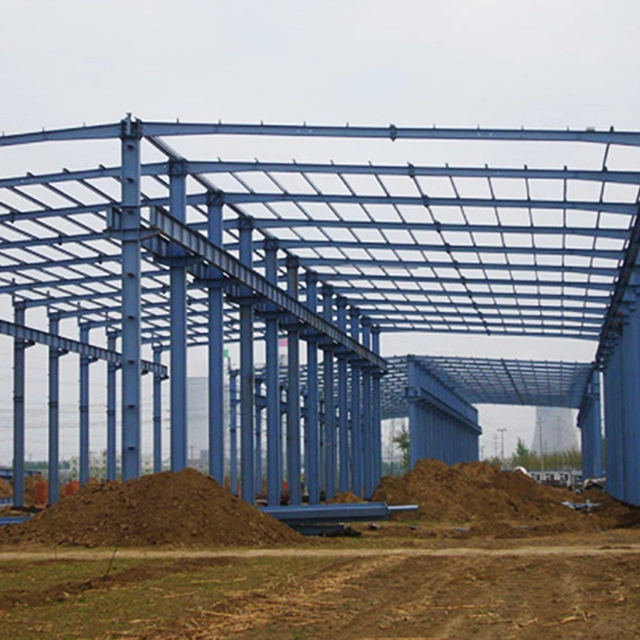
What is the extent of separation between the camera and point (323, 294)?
4928 cm

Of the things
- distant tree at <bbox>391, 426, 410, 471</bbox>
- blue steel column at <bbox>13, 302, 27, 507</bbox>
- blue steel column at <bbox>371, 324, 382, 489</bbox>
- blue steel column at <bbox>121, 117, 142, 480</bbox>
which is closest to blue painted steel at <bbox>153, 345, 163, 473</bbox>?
blue steel column at <bbox>371, 324, 382, 489</bbox>

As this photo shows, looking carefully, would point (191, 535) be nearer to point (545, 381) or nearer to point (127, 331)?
point (127, 331)

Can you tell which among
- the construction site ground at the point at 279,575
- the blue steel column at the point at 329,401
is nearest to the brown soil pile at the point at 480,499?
the construction site ground at the point at 279,575

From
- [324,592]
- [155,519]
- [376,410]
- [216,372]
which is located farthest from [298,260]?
[324,592]

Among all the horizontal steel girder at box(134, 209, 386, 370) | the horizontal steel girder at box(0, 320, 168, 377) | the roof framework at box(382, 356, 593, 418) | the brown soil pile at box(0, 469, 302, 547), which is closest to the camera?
the brown soil pile at box(0, 469, 302, 547)

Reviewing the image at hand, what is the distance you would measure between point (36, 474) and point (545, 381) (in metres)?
38.8

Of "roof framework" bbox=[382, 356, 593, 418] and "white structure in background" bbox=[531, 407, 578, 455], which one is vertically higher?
"roof framework" bbox=[382, 356, 593, 418]

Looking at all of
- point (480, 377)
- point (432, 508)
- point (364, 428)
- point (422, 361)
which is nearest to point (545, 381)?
point (480, 377)

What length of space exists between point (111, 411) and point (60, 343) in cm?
648

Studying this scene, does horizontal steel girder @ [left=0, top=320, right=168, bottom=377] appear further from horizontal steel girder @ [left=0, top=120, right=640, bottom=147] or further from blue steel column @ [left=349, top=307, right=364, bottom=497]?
horizontal steel girder @ [left=0, top=120, right=640, bottom=147]

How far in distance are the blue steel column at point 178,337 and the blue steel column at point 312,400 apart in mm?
15308

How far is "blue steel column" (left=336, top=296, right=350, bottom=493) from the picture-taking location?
171 ft

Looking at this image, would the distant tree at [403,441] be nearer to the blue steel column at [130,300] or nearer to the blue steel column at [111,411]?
the blue steel column at [111,411]

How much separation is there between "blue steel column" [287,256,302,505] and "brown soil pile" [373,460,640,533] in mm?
3866
